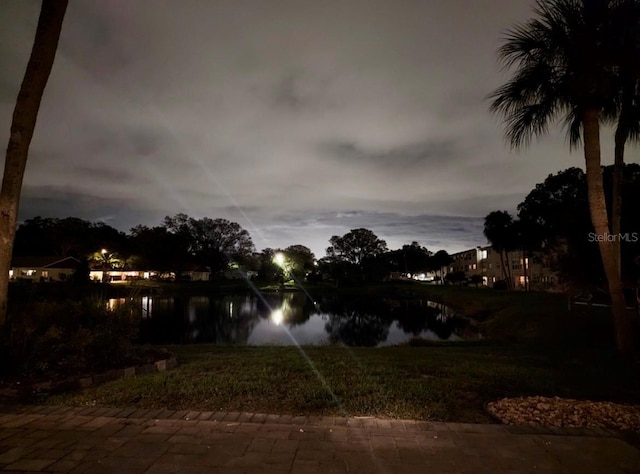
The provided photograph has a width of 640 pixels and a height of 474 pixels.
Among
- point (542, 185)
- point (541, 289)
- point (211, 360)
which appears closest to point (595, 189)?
point (211, 360)

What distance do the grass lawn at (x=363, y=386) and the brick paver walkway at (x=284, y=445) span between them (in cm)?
38

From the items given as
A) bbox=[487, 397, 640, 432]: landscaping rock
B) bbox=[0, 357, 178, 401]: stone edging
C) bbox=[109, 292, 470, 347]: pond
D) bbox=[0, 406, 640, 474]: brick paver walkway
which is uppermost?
bbox=[0, 357, 178, 401]: stone edging

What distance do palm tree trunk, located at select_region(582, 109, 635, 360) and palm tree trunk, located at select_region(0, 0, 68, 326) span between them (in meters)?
10.6

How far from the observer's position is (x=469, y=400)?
16.9 feet

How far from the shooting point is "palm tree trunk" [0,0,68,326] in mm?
6508

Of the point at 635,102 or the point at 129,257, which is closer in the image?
the point at 635,102

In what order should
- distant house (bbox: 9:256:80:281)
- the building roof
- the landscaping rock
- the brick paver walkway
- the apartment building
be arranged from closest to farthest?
1. the brick paver walkway
2. the landscaping rock
3. the apartment building
4. distant house (bbox: 9:256:80:281)
5. the building roof

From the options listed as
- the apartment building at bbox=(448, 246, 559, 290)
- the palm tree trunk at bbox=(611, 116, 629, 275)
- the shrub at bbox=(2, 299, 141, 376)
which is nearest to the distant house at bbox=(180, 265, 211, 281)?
the apartment building at bbox=(448, 246, 559, 290)

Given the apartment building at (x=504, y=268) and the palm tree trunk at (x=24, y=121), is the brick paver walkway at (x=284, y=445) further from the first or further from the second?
the apartment building at (x=504, y=268)

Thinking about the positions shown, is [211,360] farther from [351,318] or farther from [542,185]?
[542,185]

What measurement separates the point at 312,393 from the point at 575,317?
18690 mm

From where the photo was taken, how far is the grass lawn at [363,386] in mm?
4871

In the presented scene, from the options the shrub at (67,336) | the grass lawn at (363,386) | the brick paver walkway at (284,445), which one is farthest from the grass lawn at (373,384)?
the shrub at (67,336)

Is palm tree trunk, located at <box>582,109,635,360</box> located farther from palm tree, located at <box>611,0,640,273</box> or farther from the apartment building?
the apartment building
